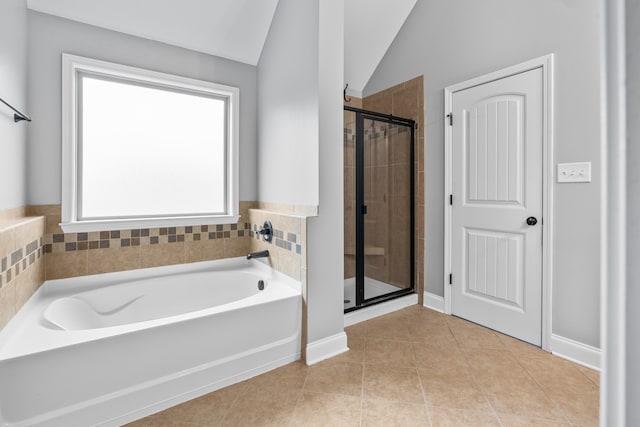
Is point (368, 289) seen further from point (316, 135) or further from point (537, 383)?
point (316, 135)

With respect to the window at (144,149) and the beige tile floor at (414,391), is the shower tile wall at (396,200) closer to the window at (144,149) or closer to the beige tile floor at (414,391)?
the beige tile floor at (414,391)

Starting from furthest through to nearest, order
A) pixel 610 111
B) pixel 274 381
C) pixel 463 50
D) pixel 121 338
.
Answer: pixel 463 50, pixel 274 381, pixel 121 338, pixel 610 111

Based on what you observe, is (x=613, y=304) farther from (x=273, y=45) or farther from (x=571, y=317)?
(x=273, y=45)

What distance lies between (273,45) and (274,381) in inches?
94.2

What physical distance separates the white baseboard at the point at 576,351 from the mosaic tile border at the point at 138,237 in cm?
241

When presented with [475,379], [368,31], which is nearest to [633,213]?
[475,379]

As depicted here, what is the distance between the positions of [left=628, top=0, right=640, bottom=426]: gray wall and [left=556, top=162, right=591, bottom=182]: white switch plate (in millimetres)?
2134

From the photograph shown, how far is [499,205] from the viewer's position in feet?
8.18

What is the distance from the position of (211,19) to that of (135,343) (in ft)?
7.28

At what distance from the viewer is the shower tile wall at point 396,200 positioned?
272 centimetres

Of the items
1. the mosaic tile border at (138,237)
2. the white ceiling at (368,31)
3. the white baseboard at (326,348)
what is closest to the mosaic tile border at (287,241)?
the mosaic tile border at (138,237)

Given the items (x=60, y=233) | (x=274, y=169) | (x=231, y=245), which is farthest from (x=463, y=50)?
(x=60, y=233)

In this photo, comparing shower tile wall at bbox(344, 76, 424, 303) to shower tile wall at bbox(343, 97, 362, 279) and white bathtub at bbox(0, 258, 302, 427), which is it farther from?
white bathtub at bbox(0, 258, 302, 427)

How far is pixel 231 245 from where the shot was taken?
108 inches
